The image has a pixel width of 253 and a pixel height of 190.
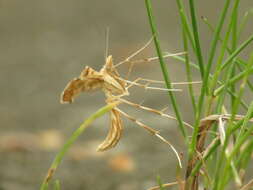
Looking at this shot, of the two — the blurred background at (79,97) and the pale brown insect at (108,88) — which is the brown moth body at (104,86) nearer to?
the pale brown insect at (108,88)

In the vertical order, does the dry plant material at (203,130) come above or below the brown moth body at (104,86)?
below

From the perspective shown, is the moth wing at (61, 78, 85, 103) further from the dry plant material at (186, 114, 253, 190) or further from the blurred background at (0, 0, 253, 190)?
the blurred background at (0, 0, 253, 190)

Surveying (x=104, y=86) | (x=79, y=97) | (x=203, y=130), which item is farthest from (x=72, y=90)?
(x=79, y=97)

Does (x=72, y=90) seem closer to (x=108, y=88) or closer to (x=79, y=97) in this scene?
(x=108, y=88)

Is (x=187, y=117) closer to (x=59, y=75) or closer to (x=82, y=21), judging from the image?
(x=59, y=75)

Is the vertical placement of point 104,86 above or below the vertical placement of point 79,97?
below

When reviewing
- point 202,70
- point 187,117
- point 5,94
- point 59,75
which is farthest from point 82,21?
point 202,70

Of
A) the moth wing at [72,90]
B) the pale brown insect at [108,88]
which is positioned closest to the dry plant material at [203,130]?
the pale brown insect at [108,88]

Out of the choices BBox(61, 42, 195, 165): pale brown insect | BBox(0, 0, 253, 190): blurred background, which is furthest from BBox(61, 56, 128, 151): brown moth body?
BBox(0, 0, 253, 190): blurred background
